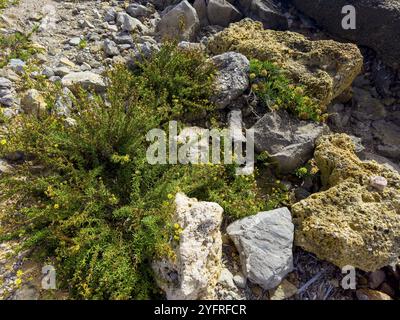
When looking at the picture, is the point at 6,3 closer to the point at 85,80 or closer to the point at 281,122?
the point at 85,80

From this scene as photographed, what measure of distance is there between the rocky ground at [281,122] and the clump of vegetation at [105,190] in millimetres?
259

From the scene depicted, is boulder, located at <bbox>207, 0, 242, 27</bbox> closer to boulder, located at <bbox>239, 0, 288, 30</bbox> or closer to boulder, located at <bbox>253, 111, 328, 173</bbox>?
boulder, located at <bbox>239, 0, 288, 30</bbox>

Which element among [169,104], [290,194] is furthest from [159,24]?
[290,194]

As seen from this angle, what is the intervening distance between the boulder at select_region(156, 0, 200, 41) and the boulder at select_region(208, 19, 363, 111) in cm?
70

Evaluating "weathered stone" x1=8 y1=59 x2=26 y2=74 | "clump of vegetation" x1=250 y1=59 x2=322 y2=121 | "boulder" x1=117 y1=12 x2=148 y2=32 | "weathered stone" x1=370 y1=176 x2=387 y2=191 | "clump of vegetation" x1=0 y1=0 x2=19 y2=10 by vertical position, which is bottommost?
"weathered stone" x1=370 y1=176 x2=387 y2=191

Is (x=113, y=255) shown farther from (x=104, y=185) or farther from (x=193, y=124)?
(x=193, y=124)

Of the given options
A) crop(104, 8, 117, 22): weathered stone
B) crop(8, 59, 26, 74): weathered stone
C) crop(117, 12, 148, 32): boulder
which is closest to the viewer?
crop(8, 59, 26, 74): weathered stone

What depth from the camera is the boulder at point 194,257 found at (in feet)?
11.2

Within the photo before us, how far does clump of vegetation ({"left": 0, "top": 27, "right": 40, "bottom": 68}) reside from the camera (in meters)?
5.49

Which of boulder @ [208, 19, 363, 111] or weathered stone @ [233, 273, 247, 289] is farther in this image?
boulder @ [208, 19, 363, 111]

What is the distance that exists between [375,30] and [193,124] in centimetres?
419

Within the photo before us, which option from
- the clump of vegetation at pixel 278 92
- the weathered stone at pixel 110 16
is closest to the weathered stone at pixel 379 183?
the clump of vegetation at pixel 278 92

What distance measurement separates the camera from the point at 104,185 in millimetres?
4102

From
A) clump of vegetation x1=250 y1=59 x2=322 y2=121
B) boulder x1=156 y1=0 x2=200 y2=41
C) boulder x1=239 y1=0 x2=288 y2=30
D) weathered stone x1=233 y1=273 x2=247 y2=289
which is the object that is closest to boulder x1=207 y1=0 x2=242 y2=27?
boulder x1=239 y1=0 x2=288 y2=30
